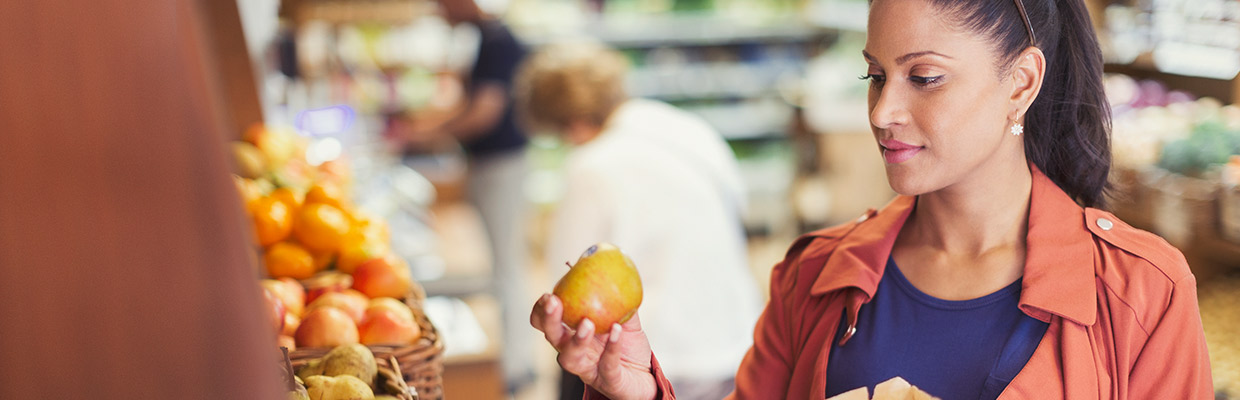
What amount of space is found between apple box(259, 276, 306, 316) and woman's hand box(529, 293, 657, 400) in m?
0.56

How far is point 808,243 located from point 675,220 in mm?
1311

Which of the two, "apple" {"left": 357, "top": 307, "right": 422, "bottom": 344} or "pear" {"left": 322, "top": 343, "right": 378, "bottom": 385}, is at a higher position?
"pear" {"left": 322, "top": 343, "right": 378, "bottom": 385}

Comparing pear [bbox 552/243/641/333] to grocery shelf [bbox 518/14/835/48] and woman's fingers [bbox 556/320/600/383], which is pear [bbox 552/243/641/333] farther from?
grocery shelf [bbox 518/14/835/48]

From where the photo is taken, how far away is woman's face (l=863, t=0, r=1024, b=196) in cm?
121

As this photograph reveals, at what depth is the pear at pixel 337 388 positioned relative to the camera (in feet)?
3.55

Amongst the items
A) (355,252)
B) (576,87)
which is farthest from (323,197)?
(576,87)

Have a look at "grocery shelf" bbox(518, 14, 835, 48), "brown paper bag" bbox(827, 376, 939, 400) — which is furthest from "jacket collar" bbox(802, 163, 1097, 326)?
"grocery shelf" bbox(518, 14, 835, 48)

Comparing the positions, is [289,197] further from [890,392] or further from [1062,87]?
[1062,87]

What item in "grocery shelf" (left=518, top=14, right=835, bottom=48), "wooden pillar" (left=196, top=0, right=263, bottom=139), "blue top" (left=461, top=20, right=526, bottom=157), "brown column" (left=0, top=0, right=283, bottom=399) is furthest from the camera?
"grocery shelf" (left=518, top=14, right=835, bottom=48)

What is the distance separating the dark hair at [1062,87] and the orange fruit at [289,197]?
1287 mm

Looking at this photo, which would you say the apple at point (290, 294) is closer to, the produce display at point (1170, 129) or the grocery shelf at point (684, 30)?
the produce display at point (1170, 129)

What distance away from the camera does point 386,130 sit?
244 inches

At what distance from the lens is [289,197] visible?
1.94 metres

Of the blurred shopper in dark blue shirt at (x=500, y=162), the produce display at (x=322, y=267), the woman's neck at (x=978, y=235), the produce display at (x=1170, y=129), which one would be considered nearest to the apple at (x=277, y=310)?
the produce display at (x=322, y=267)
